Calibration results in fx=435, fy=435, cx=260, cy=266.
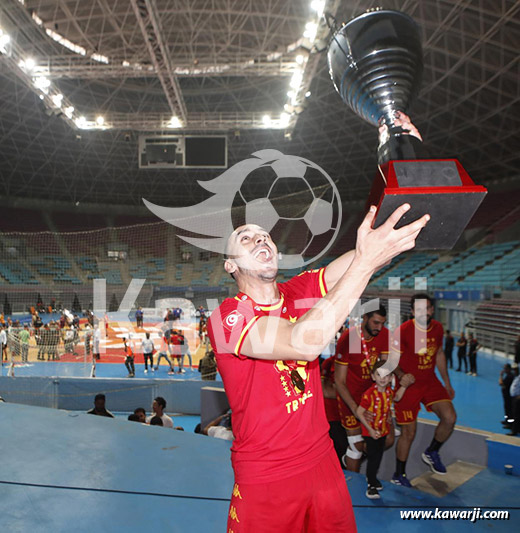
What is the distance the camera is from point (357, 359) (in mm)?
4453

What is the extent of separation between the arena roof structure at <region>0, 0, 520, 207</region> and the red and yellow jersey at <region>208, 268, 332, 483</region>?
996cm

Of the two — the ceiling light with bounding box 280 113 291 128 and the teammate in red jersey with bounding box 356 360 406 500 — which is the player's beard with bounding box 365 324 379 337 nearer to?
the teammate in red jersey with bounding box 356 360 406 500

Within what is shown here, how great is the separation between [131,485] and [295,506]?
1.76 metres

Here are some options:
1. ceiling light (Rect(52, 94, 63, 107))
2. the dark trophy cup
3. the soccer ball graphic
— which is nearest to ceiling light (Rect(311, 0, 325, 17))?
the soccer ball graphic

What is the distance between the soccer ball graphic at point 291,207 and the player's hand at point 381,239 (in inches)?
383

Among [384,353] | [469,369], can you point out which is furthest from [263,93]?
[384,353]

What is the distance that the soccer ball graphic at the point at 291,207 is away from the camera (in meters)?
12.7

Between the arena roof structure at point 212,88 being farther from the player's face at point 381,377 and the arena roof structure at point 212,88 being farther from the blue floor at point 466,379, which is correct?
the player's face at point 381,377

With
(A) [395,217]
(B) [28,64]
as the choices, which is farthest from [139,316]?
(A) [395,217]

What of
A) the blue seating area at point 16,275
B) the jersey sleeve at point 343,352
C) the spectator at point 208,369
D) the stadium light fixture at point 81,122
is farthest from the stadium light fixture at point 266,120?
the jersey sleeve at point 343,352

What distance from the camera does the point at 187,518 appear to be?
2660mm

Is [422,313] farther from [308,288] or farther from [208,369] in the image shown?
[208,369]

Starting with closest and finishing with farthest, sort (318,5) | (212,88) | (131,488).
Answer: (131,488) < (318,5) < (212,88)

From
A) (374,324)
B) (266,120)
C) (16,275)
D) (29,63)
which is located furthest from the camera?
(16,275)
